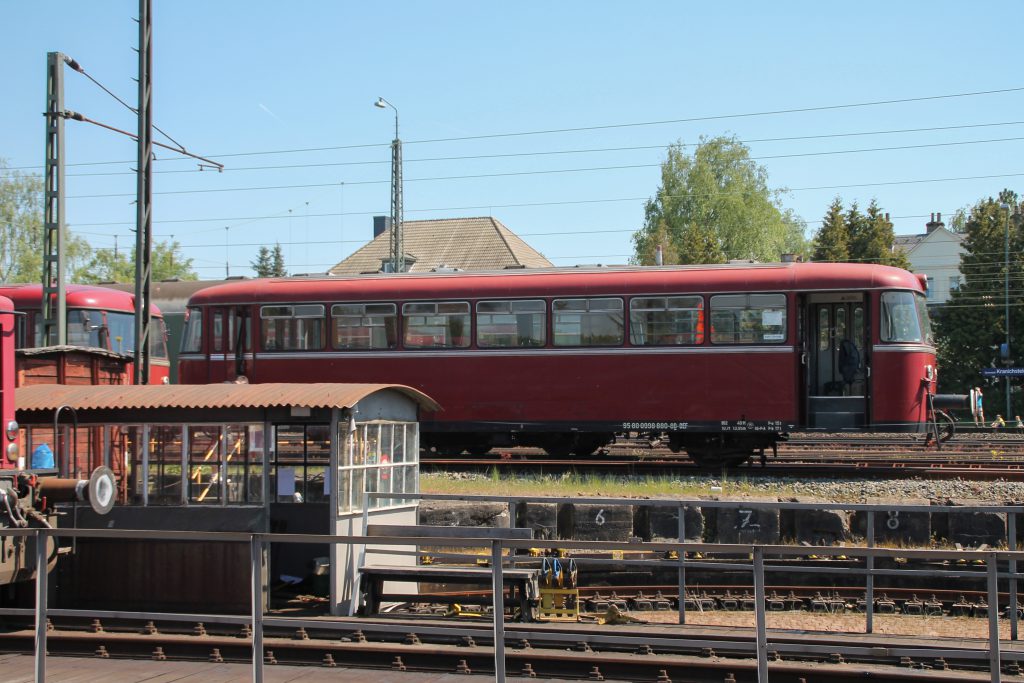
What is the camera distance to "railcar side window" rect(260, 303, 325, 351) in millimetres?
20656

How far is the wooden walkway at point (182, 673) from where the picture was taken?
8.54m

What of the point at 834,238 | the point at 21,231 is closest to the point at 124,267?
the point at 21,231

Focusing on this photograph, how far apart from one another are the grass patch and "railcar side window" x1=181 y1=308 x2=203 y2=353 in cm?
590

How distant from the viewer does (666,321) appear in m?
19.4

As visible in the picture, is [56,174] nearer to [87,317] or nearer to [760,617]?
[87,317]

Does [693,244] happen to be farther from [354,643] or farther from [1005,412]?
[354,643]

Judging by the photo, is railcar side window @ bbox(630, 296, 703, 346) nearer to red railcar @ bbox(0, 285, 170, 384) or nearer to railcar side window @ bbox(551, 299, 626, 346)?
railcar side window @ bbox(551, 299, 626, 346)

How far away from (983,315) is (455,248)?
28593mm

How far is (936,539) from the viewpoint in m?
14.3

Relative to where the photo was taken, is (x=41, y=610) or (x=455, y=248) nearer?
(x=41, y=610)

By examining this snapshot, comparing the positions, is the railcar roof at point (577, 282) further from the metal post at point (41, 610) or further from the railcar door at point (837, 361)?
the metal post at point (41, 610)

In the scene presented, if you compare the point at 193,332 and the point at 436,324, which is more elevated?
the point at 436,324

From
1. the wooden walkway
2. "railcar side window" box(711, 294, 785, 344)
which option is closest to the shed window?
the wooden walkway

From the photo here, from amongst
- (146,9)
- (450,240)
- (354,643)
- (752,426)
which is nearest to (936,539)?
(752,426)
